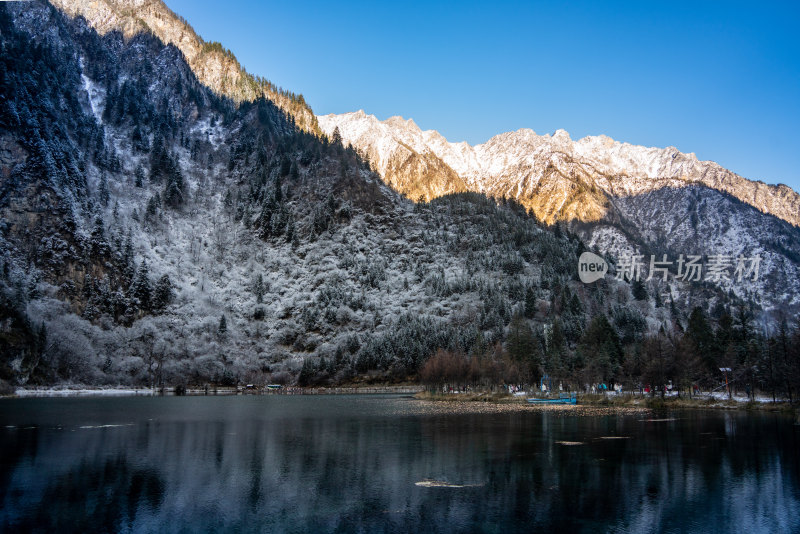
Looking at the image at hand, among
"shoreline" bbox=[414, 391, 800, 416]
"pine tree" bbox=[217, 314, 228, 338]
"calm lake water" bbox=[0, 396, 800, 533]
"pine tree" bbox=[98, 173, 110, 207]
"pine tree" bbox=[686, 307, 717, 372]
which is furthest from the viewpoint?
"pine tree" bbox=[98, 173, 110, 207]

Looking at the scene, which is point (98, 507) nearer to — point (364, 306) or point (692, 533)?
point (692, 533)

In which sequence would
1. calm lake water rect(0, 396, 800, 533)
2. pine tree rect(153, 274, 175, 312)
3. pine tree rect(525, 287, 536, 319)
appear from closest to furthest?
calm lake water rect(0, 396, 800, 533)
pine tree rect(153, 274, 175, 312)
pine tree rect(525, 287, 536, 319)

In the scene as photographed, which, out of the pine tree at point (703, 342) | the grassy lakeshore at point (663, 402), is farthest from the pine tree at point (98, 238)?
the pine tree at point (703, 342)

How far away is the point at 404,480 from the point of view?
2950 cm

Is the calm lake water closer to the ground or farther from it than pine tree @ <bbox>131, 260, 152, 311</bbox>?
closer to the ground

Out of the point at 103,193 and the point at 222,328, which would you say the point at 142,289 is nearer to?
the point at 222,328

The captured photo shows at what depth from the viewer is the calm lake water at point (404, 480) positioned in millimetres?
21875

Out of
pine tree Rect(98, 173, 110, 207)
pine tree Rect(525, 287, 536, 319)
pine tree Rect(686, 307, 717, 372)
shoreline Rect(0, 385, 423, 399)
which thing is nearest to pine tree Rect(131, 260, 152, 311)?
shoreline Rect(0, 385, 423, 399)

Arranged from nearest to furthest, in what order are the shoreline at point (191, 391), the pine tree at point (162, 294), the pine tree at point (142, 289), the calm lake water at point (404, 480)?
the calm lake water at point (404, 480) < the shoreline at point (191, 391) < the pine tree at point (142, 289) < the pine tree at point (162, 294)

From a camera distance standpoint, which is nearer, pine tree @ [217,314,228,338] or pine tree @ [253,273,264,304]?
pine tree @ [217,314,228,338]

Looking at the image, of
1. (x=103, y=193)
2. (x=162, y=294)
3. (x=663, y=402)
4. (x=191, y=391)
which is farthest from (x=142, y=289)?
(x=663, y=402)

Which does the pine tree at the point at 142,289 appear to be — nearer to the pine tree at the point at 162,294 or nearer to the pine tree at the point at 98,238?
the pine tree at the point at 162,294

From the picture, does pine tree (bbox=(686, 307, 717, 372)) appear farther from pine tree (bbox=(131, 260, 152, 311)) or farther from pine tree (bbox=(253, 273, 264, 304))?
pine tree (bbox=(131, 260, 152, 311))

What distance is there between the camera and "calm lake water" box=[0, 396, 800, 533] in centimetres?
2188
